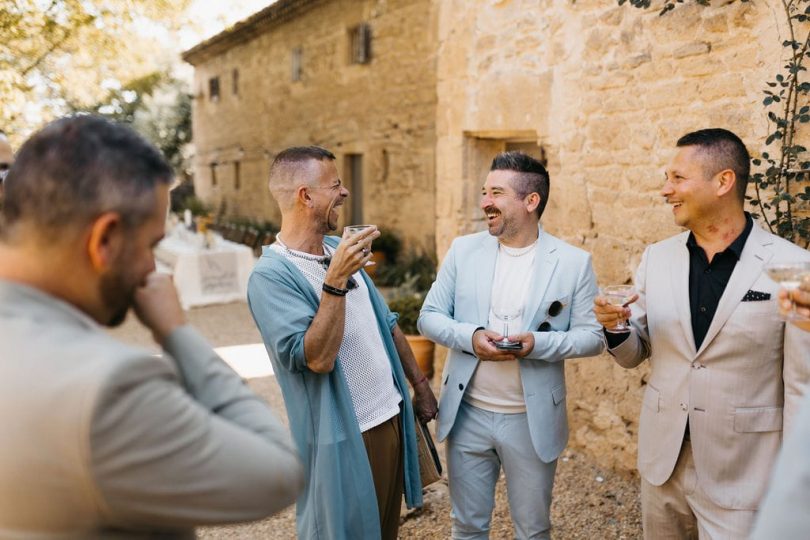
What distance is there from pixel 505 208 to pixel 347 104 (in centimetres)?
1109

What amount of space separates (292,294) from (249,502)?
57.0 inches

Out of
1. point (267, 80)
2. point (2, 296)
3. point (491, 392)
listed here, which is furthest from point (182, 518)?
point (267, 80)

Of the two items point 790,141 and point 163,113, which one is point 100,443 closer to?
point 790,141

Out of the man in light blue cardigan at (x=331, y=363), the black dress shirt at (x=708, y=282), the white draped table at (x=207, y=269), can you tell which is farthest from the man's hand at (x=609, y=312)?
the white draped table at (x=207, y=269)

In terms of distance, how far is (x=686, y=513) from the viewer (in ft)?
8.79

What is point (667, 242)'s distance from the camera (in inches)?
110

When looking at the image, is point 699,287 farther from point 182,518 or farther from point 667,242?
point 182,518

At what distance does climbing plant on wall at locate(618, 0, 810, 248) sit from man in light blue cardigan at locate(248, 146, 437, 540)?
1.95 m

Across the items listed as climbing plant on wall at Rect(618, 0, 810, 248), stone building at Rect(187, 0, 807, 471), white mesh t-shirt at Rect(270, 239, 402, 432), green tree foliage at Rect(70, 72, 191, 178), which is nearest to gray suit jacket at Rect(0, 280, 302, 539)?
white mesh t-shirt at Rect(270, 239, 402, 432)

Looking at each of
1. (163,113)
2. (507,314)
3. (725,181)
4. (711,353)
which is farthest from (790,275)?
(163,113)

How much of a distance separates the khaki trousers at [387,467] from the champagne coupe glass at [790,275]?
1.53 metres

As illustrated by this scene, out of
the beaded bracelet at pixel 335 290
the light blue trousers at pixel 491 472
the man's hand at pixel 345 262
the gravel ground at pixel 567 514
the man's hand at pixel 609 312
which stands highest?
the man's hand at pixel 345 262

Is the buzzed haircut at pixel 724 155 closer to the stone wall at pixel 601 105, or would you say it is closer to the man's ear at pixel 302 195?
the stone wall at pixel 601 105

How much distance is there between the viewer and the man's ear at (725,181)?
257 centimetres
